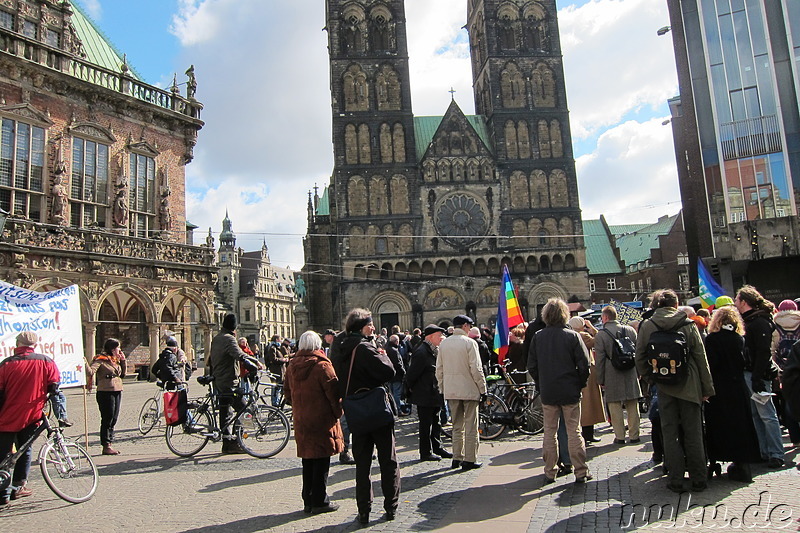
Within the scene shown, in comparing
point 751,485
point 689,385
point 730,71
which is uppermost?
point 730,71

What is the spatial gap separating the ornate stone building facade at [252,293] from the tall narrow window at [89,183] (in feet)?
193

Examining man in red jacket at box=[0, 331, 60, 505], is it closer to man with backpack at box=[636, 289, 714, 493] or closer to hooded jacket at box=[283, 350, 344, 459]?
hooded jacket at box=[283, 350, 344, 459]

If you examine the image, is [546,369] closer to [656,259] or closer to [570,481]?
[570,481]

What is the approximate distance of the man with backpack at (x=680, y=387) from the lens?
5.75 m

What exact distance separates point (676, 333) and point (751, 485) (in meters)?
1.66

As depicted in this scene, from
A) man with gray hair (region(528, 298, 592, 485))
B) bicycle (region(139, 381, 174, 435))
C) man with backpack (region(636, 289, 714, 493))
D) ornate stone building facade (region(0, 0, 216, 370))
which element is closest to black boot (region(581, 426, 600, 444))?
man with gray hair (region(528, 298, 592, 485))

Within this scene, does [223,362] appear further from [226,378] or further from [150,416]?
[150,416]

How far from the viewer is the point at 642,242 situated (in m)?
63.1

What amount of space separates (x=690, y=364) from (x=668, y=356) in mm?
242

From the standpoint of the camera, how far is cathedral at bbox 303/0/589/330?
150ft

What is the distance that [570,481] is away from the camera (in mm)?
6457

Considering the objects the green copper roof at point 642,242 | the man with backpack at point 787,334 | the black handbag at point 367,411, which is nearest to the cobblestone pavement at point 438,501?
the man with backpack at point 787,334

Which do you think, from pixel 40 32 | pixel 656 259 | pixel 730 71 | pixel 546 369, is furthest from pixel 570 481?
pixel 656 259

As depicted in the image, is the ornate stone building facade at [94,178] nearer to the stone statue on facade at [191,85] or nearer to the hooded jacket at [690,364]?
the stone statue on facade at [191,85]
